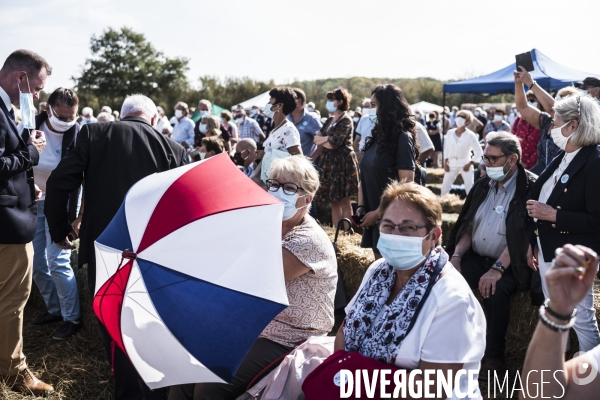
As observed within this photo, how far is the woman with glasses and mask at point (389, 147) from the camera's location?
183 inches

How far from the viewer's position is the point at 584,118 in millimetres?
3635

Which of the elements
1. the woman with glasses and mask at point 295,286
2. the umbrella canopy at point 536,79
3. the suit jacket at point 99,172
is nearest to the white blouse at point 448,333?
the woman with glasses and mask at point 295,286

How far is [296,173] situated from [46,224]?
9.31ft

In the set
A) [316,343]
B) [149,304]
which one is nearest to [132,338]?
[149,304]

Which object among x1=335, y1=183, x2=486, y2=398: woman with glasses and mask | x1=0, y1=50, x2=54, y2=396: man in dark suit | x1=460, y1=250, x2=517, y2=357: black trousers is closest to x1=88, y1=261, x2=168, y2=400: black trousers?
x1=0, y1=50, x2=54, y2=396: man in dark suit

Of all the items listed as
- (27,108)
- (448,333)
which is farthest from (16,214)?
(448,333)

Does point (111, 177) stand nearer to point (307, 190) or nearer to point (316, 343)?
point (307, 190)

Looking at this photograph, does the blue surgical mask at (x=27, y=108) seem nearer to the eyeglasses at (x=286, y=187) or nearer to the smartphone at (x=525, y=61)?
the eyeglasses at (x=286, y=187)

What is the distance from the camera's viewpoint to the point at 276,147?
19.5 ft

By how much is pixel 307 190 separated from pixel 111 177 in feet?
4.50

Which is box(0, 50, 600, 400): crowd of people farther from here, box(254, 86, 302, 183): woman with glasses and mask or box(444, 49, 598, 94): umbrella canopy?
box(444, 49, 598, 94): umbrella canopy

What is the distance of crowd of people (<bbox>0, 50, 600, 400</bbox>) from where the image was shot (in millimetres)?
2326

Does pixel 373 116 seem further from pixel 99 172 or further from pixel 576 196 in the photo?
pixel 99 172

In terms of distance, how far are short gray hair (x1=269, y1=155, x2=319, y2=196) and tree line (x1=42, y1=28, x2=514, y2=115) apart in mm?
39896
